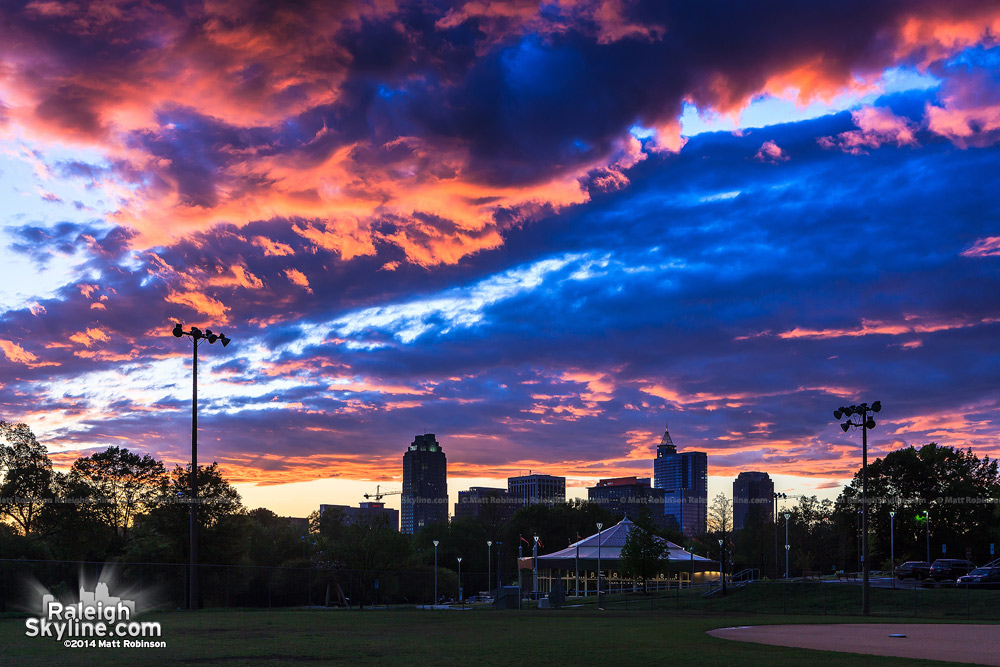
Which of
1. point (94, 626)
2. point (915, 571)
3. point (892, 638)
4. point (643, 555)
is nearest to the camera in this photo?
point (94, 626)

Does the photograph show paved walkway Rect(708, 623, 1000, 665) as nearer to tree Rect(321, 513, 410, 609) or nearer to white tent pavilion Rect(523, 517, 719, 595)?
white tent pavilion Rect(523, 517, 719, 595)

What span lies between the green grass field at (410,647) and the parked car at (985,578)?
33550 millimetres

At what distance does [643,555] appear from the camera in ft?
259

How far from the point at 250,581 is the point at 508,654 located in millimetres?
41466

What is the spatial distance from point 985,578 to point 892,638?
3505 cm

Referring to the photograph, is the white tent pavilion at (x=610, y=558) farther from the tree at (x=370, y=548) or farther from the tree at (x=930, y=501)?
the tree at (x=930, y=501)

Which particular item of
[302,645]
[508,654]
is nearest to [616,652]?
[508,654]

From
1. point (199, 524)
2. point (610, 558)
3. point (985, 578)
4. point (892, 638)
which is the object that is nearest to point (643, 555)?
point (610, 558)

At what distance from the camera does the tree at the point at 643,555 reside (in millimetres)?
78438

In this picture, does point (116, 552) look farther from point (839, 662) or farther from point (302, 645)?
point (839, 662)

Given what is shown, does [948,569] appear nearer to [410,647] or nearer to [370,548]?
[370,548]

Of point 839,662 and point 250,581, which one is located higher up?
point 839,662

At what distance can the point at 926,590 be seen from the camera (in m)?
58.3

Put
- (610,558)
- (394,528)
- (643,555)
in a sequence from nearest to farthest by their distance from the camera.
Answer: (643,555) < (610,558) < (394,528)
